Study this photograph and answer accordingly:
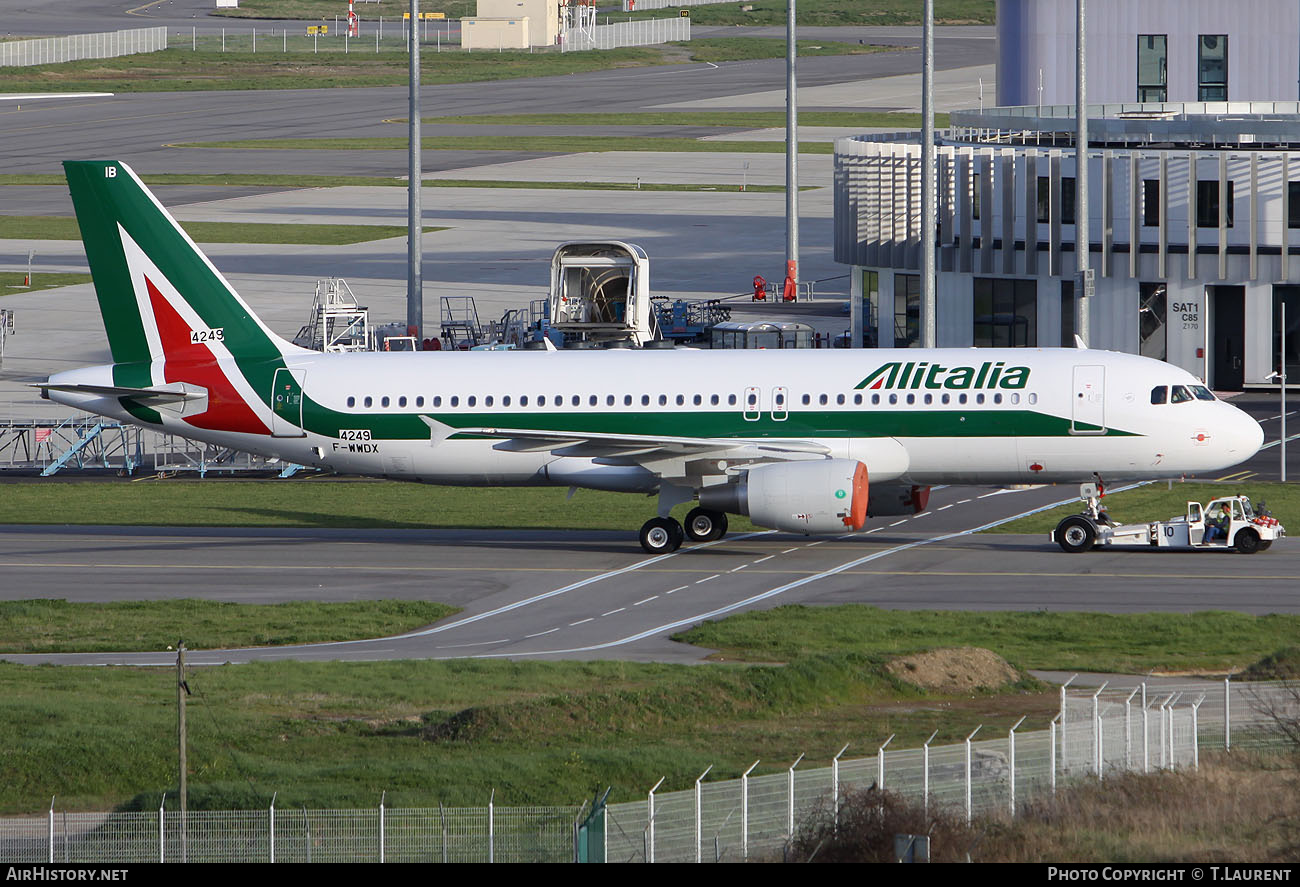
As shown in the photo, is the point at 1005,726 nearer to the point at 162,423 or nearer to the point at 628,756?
the point at 628,756

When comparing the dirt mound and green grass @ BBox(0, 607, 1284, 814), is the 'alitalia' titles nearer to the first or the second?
green grass @ BBox(0, 607, 1284, 814)

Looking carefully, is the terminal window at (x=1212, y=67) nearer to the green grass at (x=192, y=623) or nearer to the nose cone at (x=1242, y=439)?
the nose cone at (x=1242, y=439)

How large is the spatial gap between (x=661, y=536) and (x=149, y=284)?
15794 mm

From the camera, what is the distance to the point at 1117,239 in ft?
263

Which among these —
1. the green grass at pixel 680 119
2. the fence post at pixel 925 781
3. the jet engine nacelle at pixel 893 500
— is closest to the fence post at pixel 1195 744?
the fence post at pixel 925 781

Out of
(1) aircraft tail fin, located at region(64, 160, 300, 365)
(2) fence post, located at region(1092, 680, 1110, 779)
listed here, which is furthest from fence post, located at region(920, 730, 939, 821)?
(1) aircraft tail fin, located at region(64, 160, 300, 365)

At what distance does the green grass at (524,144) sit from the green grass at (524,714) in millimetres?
121648

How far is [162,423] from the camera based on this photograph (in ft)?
173

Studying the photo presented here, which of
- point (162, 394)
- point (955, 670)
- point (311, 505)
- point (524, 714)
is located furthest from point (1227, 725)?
point (311, 505)

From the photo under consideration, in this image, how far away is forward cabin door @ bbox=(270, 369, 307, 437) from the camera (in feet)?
171

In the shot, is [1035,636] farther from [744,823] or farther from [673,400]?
[744,823]

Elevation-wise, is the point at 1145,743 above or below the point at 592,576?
above

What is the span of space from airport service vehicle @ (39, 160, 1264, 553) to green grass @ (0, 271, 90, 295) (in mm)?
55455
